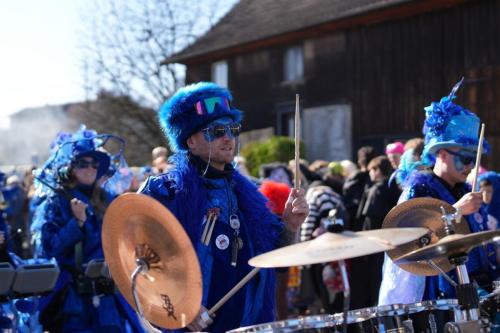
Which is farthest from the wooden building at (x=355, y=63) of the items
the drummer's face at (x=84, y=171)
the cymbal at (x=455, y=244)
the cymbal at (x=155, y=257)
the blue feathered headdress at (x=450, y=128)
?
the cymbal at (x=155, y=257)

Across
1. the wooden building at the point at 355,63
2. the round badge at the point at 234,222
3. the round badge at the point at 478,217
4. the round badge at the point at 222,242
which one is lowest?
the round badge at the point at 478,217

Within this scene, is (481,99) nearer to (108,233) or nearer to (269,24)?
(269,24)

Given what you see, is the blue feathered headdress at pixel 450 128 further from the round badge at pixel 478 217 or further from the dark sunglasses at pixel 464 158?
the round badge at pixel 478 217

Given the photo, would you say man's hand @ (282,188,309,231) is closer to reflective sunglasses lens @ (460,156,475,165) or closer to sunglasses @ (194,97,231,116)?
sunglasses @ (194,97,231,116)

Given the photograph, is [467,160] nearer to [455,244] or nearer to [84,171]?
[455,244]

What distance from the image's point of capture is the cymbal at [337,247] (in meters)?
2.65

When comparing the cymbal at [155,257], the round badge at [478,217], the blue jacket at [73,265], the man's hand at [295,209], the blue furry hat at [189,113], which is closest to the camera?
the cymbal at [155,257]

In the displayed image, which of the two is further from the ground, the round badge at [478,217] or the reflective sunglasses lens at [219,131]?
the reflective sunglasses lens at [219,131]

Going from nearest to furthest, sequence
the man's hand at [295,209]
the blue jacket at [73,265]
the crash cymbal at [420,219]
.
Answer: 1. the man's hand at [295,209]
2. the crash cymbal at [420,219]
3. the blue jacket at [73,265]

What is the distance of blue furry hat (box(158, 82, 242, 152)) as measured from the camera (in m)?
4.05

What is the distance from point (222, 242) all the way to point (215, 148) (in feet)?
1.62

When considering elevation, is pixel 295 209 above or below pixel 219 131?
below

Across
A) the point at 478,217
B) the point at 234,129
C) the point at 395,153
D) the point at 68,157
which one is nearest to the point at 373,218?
the point at 395,153

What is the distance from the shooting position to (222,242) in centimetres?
390
